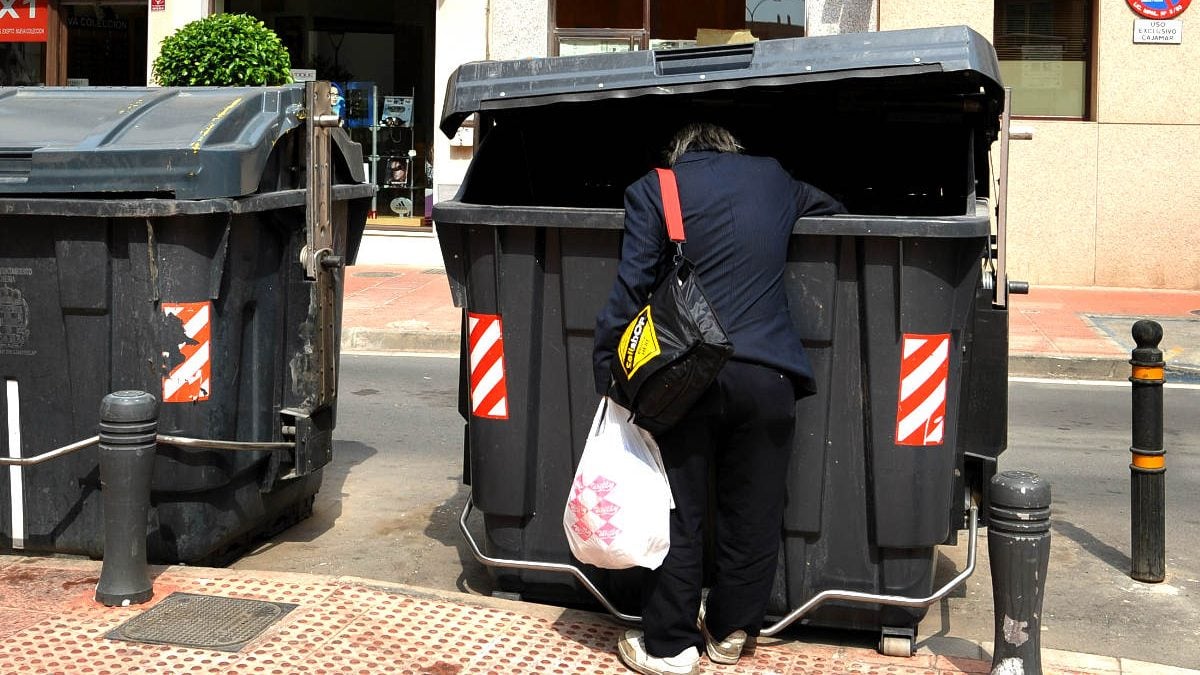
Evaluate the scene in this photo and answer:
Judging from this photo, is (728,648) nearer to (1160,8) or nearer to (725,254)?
(725,254)

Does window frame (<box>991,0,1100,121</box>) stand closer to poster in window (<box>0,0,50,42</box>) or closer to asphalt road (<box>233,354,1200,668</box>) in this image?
asphalt road (<box>233,354,1200,668</box>)

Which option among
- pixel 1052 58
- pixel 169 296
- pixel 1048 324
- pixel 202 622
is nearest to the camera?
pixel 202 622

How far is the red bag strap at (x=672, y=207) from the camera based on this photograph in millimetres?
4105

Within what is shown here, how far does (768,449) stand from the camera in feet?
13.9

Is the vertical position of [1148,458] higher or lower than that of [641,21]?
lower

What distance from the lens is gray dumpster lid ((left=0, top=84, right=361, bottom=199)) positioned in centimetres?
493

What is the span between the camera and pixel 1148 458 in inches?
219

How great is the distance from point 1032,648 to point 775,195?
1492 mm

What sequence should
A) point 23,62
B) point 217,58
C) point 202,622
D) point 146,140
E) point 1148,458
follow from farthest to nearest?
point 23,62, point 217,58, point 1148,458, point 146,140, point 202,622

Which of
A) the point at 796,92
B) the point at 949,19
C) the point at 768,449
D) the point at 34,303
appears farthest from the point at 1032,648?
the point at 949,19

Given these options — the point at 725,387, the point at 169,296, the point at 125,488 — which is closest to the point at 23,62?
the point at 169,296

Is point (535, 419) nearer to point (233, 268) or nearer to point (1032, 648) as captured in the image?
point (233, 268)

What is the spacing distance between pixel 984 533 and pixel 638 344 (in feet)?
9.17

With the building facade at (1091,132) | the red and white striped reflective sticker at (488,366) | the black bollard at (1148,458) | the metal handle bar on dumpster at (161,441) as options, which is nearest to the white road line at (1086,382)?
the building facade at (1091,132)
